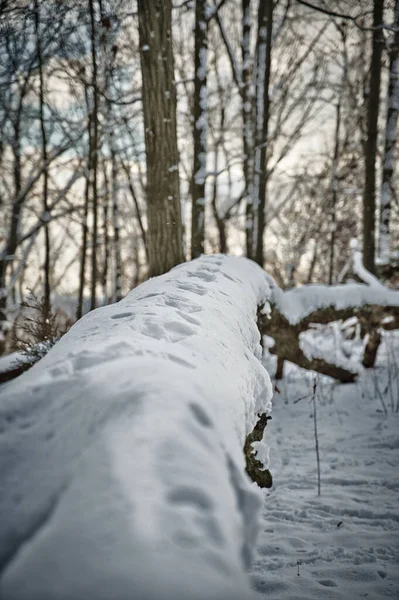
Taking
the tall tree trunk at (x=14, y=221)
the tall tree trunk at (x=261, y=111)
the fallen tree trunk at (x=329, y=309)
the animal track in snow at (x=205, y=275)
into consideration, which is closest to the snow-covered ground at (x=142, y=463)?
the animal track in snow at (x=205, y=275)

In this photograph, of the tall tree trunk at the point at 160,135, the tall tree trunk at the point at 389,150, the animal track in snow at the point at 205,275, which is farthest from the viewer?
the tall tree trunk at the point at 389,150

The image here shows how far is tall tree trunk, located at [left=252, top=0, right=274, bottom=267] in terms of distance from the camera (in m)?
7.57

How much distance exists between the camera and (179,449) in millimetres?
811

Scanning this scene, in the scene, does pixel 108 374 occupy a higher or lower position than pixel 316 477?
higher

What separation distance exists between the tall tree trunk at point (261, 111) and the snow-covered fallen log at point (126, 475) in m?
6.83

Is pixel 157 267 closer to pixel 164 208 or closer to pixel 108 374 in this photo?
pixel 164 208

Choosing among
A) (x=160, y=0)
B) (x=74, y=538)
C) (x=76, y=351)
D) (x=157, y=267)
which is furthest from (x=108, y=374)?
(x=160, y=0)

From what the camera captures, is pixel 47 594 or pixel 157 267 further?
pixel 157 267

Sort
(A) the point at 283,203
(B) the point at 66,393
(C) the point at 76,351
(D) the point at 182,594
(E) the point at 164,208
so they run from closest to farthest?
(D) the point at 182,594
(B) the point at 66,393
(C) the point at 76,351
(E) the point at 164,208
(A) the point at 283,203

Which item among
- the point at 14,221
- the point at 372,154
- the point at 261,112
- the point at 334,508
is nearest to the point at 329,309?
the point at 334,508

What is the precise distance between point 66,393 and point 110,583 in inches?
22.5

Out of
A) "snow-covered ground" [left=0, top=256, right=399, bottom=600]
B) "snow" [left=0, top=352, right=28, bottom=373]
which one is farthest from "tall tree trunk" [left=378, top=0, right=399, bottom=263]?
"snow" [left=0, top=352, right=28, bottom=373]

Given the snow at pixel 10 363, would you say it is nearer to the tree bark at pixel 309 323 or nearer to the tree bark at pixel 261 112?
the tree bark at pixel 309 323

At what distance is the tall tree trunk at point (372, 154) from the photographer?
7582mm
